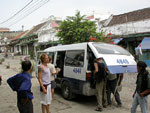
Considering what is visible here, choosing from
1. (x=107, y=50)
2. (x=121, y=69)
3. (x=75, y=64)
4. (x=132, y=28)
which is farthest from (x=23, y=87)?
(x=132, y=28)

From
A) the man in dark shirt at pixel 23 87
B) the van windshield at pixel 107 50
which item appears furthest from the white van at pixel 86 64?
the man in dark shirt at pixel 23 87

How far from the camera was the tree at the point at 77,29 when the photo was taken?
11.2 m

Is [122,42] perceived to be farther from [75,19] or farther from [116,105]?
[116,105]

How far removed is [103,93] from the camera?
5164 mm

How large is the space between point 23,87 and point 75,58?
290cm

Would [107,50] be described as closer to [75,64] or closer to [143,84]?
[75,64]

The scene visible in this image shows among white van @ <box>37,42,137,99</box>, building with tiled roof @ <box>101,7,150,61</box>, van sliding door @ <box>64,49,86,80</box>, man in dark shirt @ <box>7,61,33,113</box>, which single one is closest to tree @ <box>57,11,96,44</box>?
white van @ <box>37,42,137,99</box>

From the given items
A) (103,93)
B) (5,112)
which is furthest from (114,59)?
(5,112)

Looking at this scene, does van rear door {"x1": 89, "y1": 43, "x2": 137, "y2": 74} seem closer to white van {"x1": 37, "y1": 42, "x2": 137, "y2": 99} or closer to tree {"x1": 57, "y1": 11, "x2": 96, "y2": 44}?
white van {"x1": 37, "y1": 42, "x2": 137, "y2": 99}

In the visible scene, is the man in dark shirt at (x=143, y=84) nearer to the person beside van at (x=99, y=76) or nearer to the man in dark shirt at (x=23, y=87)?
the person beside van at (x=99, y=76)

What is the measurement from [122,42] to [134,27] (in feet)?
7.02

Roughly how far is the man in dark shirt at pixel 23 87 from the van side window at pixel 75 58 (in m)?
2.45

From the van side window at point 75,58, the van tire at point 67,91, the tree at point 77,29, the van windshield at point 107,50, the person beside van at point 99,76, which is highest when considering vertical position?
the tree at point 77,29

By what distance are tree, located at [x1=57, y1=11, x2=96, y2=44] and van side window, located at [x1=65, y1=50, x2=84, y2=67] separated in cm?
544
